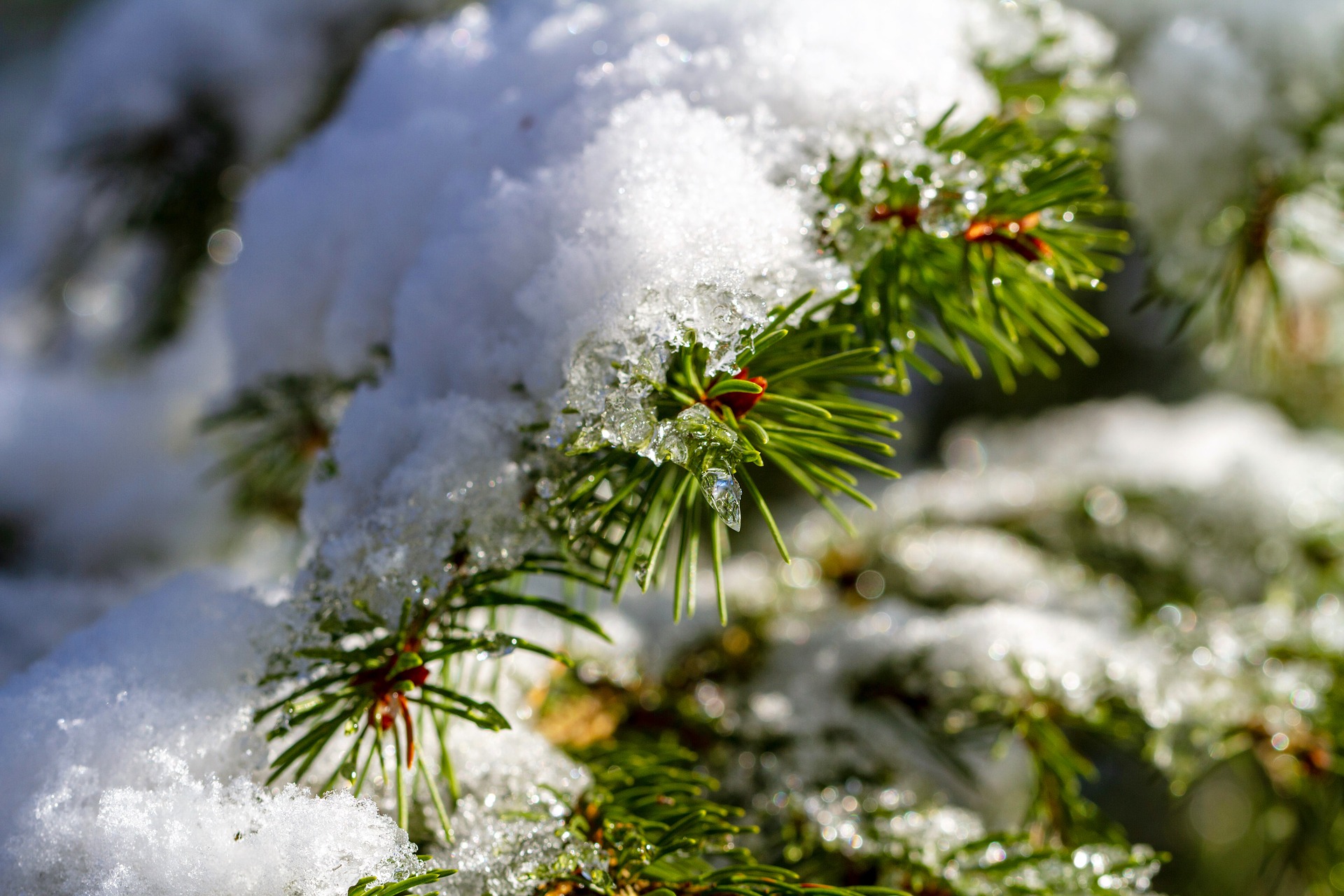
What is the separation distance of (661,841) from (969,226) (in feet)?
1.48

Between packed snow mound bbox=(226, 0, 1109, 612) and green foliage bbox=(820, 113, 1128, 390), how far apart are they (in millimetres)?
27

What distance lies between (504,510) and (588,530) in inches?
2.1

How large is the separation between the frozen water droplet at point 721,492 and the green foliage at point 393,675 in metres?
0.13

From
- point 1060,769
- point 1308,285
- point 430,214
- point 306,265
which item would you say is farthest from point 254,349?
point 1308,285

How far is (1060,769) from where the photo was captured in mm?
702

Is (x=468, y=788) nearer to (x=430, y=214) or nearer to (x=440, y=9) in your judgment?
(x=430, y=214)

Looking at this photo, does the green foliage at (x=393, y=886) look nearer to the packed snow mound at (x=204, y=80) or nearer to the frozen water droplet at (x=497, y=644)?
the frozen water droplet at (x=497, y=644)

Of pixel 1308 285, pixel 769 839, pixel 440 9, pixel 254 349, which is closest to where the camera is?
pixel 769 839

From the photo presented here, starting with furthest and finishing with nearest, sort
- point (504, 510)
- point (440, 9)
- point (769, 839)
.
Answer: point (440, 9) < point (769, 839) < point (504, 510)

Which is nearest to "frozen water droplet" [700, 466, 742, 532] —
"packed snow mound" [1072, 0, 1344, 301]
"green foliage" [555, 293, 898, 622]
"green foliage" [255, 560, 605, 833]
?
"green foliage" [555, 293, 898, 622]

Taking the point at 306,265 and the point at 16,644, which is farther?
the point at 16,644

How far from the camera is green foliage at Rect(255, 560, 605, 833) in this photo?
485mm

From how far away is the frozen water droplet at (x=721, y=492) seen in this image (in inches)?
16.9

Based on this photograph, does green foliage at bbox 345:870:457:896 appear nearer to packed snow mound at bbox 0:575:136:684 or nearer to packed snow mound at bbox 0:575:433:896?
packed snow mound at bbox 0:575:433:896
